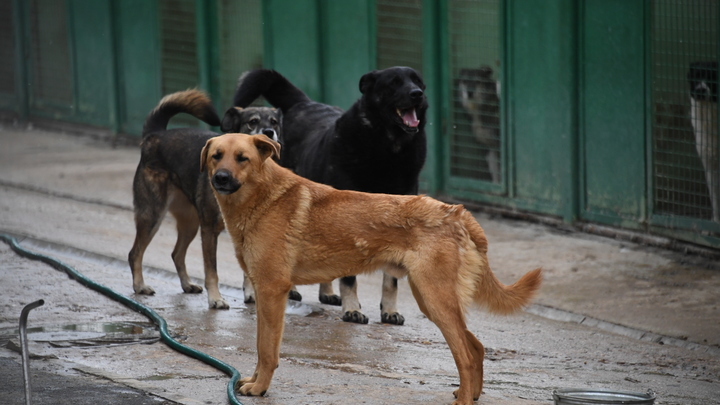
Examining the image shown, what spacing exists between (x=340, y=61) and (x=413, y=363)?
6591mm

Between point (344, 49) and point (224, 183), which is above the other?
point (344, 49)

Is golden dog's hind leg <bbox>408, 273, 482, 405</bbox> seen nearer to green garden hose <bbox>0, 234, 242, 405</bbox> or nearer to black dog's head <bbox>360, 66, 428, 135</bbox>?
green garden hose <bbox>0, 234, 242, 405</bbox>

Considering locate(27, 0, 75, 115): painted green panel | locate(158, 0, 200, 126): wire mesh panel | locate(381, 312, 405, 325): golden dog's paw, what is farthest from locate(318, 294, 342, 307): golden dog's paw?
locate(27, 0, 75, 115): painted green panel

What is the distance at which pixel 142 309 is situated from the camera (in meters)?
6.48

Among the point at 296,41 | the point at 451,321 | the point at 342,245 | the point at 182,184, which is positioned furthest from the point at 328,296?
the point at 296,41

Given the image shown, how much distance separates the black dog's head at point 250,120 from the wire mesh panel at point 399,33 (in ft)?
12.3

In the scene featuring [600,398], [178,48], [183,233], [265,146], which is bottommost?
[600,398]

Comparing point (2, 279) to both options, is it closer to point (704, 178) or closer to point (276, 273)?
point (276, 273)

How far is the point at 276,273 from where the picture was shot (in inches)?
198

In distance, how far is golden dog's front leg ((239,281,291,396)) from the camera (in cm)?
498

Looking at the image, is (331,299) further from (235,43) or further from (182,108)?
(235,43)

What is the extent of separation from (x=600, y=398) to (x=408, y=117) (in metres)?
2.88

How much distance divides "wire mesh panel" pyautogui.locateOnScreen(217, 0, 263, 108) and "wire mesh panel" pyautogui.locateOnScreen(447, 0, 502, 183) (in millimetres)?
3245

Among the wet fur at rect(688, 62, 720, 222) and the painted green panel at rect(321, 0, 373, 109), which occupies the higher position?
the painted green panel at rect(321, 0, 373, 109)
